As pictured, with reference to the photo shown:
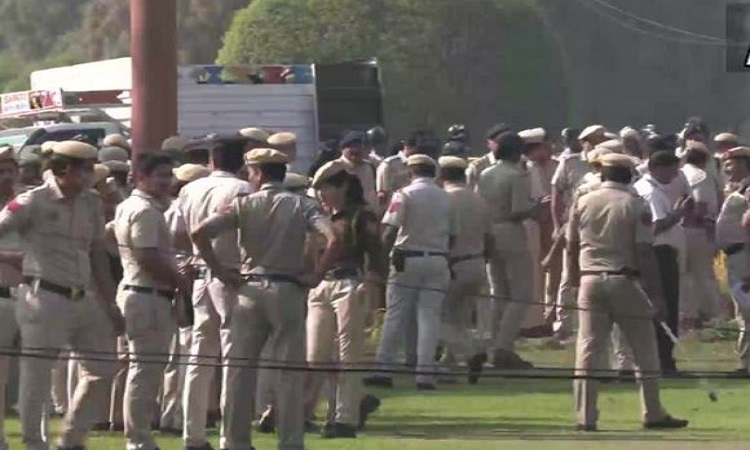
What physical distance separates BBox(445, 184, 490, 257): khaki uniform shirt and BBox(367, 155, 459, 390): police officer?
42cm

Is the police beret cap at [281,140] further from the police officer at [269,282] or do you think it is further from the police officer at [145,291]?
the police officer at [269,282]

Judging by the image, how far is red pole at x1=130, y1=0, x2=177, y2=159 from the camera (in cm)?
2078

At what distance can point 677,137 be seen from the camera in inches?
981

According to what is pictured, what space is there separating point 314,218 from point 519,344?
809 cm

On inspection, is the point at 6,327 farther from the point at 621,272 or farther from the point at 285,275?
the point at 621,272

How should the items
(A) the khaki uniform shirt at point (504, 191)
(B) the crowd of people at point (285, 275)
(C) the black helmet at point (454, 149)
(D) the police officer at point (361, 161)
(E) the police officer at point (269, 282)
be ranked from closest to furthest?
1. (B) the crowd of people at point (285, 275)
2. (E) the police officer at point (269, 282)
3. (A) the khaki uniform shirt at point (504, 191)
4. (D) the police officer at point (361, 161)
5. (C) the black helmet at point (454, 149)

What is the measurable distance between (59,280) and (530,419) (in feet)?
14.9

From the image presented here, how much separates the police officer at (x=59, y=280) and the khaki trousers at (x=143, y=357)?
0.34 metres

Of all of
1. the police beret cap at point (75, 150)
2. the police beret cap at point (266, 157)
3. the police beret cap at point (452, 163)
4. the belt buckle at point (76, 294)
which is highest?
the police beret cap at point (75, 150)

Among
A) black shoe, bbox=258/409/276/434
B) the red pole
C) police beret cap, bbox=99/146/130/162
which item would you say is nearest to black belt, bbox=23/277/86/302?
black shoe, bbox=258/409/276/434

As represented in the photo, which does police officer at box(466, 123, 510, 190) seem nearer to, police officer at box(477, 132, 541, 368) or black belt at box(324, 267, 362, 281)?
police officer at box(477, 132, 541, 368)

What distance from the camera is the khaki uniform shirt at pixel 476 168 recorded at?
20261 millimetres

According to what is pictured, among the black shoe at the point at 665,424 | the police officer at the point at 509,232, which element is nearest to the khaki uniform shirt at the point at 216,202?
the black shoe at the point at 665,424

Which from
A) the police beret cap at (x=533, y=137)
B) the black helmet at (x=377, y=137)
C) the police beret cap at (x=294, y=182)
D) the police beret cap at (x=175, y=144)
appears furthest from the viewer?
the black helmet at (x=377, y=137)
